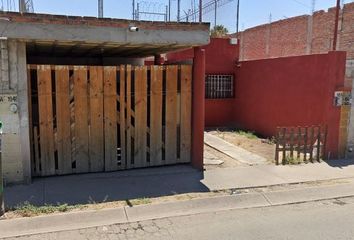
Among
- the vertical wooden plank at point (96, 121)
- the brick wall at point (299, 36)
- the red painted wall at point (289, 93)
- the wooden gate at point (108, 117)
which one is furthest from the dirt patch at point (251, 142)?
the brick wall at point (299, 36)

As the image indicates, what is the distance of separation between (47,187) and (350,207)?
5218 mm

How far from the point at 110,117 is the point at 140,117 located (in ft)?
2.10

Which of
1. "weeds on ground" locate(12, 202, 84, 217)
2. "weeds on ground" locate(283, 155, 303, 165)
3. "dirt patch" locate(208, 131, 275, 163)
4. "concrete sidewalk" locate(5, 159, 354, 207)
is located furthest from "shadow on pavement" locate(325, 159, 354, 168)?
"weeds on ground" locate(12, 202, 84, 217)

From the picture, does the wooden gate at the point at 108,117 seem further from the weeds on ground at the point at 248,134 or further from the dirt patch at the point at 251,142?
the weeds on ground at the point at 248,134

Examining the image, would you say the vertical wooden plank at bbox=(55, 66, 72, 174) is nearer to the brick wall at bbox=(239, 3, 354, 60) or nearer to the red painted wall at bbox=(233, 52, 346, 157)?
the red painted wall at bbox=(233, 52, 346, 157)

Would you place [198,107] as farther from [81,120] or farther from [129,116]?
[81,120]

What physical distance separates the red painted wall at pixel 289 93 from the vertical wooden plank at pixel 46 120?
6567 mm

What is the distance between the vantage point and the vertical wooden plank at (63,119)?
22.6ft

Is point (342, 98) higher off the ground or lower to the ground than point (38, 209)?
higher

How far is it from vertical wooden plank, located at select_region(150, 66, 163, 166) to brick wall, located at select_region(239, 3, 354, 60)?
10135mm

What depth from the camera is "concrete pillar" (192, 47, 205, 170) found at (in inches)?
296

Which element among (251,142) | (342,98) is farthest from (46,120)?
(342,98)

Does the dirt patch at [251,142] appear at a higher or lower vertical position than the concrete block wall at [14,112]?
lower

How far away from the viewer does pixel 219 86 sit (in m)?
14.6
